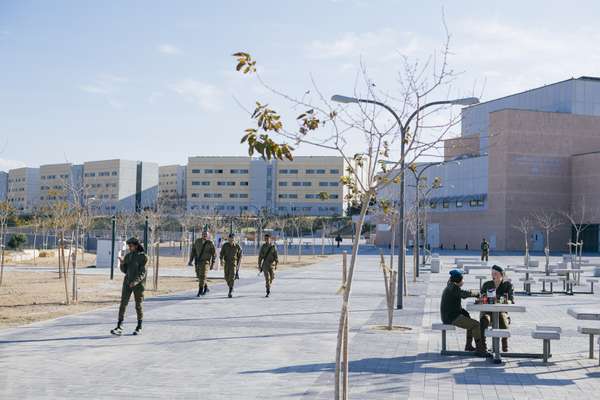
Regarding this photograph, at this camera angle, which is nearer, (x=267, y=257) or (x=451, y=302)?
(x=451, y=302)

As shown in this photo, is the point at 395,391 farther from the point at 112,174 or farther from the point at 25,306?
the point at 112,174

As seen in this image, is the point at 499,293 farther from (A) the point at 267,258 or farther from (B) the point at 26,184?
(B) the point at 26,184

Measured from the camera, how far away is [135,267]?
11578 mm

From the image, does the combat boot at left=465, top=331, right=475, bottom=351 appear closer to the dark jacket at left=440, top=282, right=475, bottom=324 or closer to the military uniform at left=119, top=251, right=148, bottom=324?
the dark jacket at left=440, top=282, right=475, bottom=324

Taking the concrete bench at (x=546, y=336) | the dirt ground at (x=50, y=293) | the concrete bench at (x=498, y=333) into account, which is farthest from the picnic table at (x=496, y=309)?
the dirt ground at (x=50, y=293)

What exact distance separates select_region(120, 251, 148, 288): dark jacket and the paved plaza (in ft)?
3.15

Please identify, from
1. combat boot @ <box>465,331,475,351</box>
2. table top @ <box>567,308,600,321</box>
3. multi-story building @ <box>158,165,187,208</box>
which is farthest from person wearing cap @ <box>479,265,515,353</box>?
multi-story building @ <box>158,165,187,208</box>

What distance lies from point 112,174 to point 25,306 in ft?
350

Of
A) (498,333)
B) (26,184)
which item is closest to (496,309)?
(498,333)

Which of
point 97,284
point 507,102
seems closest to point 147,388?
point 97,284

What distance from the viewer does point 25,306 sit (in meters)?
15.9

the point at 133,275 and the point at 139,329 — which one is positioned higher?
the point at 133,275

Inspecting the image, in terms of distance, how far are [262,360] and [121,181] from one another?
371ft

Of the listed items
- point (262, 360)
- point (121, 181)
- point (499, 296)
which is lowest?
point (262, 360)
